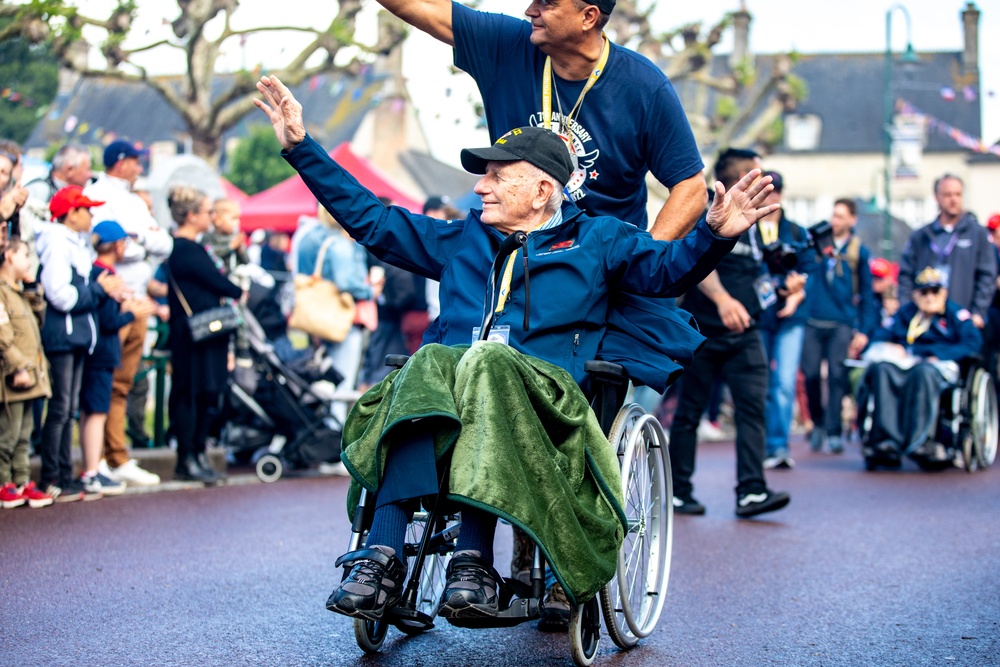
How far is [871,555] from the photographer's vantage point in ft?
22.5

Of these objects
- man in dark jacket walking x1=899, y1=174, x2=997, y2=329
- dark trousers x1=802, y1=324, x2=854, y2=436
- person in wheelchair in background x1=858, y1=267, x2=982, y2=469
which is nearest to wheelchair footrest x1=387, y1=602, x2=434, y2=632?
person in wheelchair in background x1=858, y1=267, x2=982, y2=469

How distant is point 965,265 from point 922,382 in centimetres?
189

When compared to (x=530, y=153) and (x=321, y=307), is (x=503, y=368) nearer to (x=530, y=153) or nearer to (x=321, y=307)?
(x=530, y=153)

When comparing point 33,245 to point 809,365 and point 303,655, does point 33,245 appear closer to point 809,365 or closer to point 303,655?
point 303,655

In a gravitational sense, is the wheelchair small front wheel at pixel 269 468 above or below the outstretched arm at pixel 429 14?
below

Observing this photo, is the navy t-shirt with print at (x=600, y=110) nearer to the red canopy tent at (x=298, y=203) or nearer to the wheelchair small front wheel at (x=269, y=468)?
the wheelchair small front wheel at (x=269, y=468)

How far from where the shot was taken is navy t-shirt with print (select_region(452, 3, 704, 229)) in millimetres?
5320

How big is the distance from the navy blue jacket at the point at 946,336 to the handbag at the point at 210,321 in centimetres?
592

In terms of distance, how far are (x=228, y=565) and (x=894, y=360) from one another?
748 centimetres

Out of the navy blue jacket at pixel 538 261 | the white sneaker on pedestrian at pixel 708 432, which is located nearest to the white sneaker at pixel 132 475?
the navy blue jacket at pixel 538 261

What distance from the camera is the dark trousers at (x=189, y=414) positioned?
9570 millimetres

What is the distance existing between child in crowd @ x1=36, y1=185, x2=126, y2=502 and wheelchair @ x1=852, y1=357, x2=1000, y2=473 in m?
6.64

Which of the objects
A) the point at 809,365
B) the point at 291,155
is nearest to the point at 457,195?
the point at 809,365

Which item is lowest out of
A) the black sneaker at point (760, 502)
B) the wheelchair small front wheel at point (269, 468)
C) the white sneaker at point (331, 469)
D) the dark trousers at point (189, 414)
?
the white sneaker at point (331, 469)
